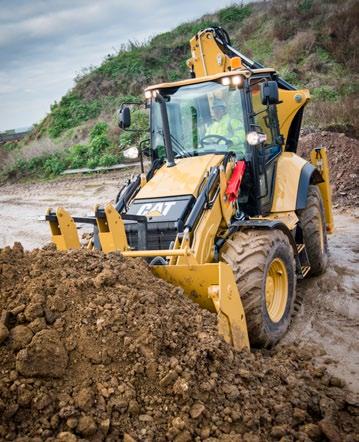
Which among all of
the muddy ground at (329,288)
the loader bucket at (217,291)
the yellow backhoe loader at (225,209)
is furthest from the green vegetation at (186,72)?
the loader bucket at (217,291)

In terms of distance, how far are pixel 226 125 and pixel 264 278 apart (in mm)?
1924

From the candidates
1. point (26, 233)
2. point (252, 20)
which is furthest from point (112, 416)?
point (252, 20)

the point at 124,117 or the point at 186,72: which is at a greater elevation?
the point at 186,72

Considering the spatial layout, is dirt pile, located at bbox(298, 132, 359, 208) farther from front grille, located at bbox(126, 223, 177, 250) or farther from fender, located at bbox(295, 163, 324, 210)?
front grille, located at bbox(126, 223, 177, 250)

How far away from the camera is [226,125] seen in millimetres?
5312

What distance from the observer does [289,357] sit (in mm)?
4012

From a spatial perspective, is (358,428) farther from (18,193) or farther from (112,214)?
(18,193)

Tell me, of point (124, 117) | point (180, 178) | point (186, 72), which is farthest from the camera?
point (186, 72)

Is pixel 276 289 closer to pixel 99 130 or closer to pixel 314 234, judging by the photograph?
A: pixel 314 234

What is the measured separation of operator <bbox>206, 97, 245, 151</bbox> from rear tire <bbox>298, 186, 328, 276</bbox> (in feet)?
4.90

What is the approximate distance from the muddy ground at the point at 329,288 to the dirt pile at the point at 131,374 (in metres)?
0.73

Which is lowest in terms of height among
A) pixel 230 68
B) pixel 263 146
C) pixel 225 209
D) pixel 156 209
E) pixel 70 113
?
pixel 225 209

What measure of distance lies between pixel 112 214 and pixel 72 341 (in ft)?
4.62

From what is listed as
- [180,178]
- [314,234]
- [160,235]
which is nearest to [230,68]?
[180,178]
